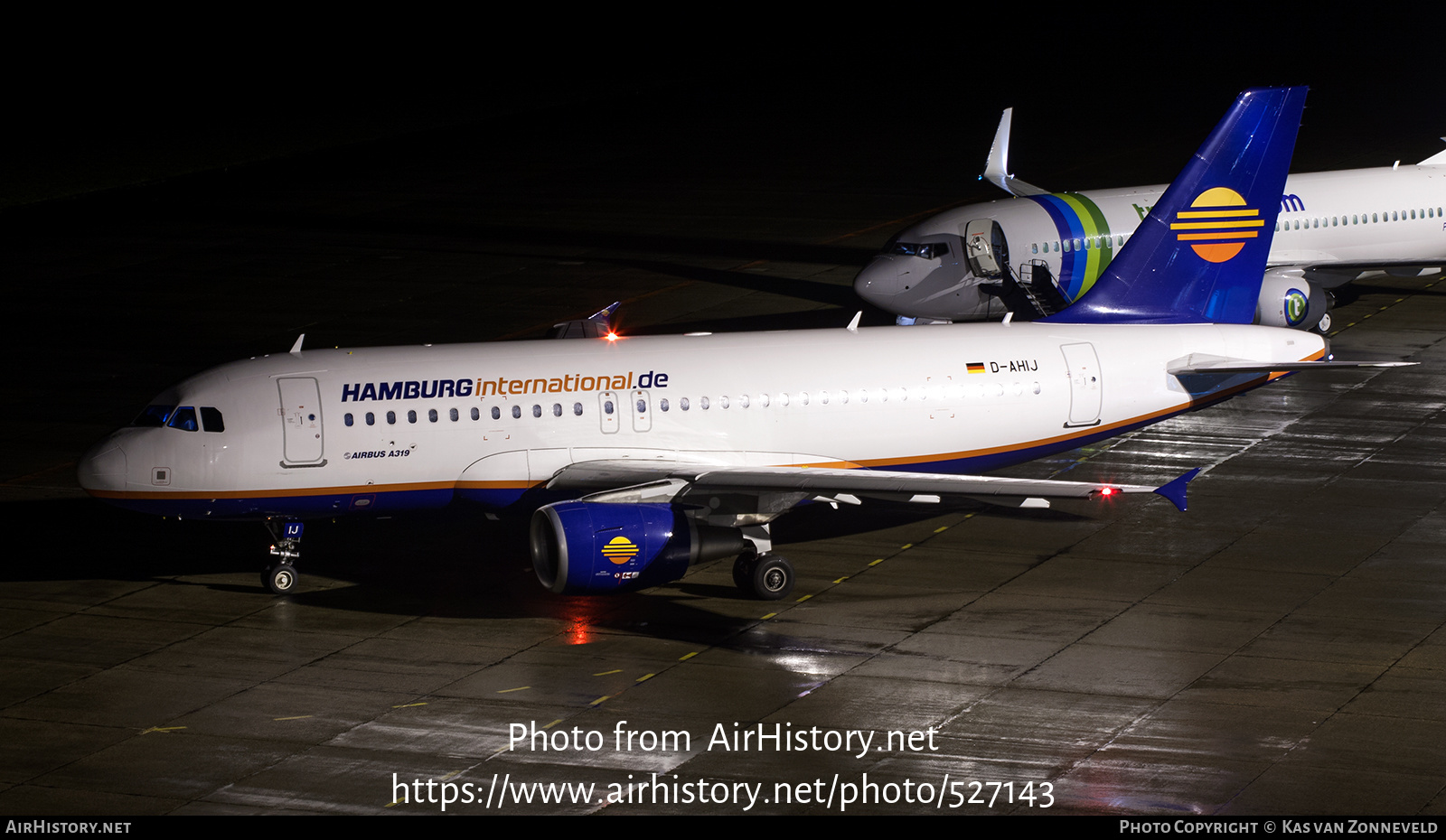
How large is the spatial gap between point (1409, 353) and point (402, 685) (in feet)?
103

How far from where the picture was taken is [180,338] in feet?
169

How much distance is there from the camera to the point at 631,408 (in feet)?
105

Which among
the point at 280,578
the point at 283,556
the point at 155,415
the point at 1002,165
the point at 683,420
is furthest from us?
the point at 1002,165

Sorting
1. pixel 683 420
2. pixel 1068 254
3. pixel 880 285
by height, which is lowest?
pixel 683 420

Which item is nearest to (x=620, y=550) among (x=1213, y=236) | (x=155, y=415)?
(x=155, y=415)

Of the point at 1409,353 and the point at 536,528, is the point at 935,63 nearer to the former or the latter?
the point at 1409,353

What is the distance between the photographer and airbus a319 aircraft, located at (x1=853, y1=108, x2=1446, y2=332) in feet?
156

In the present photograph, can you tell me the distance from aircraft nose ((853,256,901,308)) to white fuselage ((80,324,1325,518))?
1406 cm

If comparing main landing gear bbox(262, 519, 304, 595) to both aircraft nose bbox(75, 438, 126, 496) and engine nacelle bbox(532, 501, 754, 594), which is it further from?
engine nacelle bbox(532, 501, 754, 594)

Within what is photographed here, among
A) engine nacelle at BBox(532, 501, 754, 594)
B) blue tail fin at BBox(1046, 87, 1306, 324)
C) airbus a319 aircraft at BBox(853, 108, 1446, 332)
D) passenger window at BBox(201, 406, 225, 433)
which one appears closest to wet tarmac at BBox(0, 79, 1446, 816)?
engine nacelle at BBox(532, 501, 754, 594)

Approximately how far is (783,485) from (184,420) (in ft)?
34.6

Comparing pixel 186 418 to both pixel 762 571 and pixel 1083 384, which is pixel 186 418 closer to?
pixel 762 571

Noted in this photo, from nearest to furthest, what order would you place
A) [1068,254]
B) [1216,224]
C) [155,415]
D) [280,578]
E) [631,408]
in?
[155,415] < [280,578] < [631,408] < [1216,224] < [1068,254]
